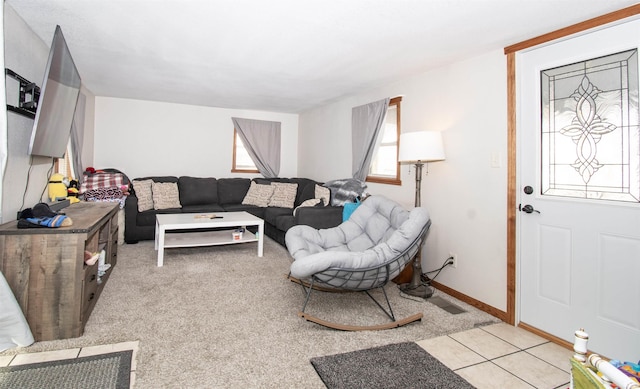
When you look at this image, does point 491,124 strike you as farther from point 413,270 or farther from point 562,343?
point 562,343

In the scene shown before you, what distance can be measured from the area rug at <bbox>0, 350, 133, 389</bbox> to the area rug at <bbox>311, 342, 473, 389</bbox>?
1036mm

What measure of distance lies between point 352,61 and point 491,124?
1.35m

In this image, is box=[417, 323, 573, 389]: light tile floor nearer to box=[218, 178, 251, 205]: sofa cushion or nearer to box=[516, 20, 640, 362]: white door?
box=[516, 20, 640, 362]: white door

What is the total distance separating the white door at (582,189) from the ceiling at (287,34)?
305 mm

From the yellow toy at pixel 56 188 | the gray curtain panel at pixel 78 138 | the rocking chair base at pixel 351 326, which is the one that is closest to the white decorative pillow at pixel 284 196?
the gray curtain panel at pixel 78 138

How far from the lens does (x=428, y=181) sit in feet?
11.5

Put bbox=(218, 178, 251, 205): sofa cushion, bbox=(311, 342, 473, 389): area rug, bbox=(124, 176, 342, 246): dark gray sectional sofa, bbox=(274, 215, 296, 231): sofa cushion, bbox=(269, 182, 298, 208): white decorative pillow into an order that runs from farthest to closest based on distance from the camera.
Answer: bbox=(218, 178, 251, 205): sofa cushion → bbox=(269, 182, 298, 208): white decorative pillow → bbox=(274, 215, 296, 231): sofa cushion → bbox=(124, 176, 342, 246): dark gray sectional sofa → bbox=(311, 342, 473, 389): area rug

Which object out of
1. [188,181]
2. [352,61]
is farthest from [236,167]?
[352,61]

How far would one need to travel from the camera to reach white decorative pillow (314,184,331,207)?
4.70m

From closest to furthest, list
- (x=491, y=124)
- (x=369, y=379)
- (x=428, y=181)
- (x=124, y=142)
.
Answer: (x=369, y=379) < (x=491, y=124) < (x=428, y=181) < (x=124, y=142)

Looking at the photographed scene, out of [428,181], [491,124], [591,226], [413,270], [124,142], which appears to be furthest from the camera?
[124,142]

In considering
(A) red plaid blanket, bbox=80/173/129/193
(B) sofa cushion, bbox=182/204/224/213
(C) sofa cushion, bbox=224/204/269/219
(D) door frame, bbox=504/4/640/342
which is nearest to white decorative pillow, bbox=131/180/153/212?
(A) red plaid blanket, bbox=80/173/129/193

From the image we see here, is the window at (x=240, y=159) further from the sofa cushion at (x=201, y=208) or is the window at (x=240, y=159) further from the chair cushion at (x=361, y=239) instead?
the chair cushion at (x=361, y=239)

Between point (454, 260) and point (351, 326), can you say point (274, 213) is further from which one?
point (351, 326)
